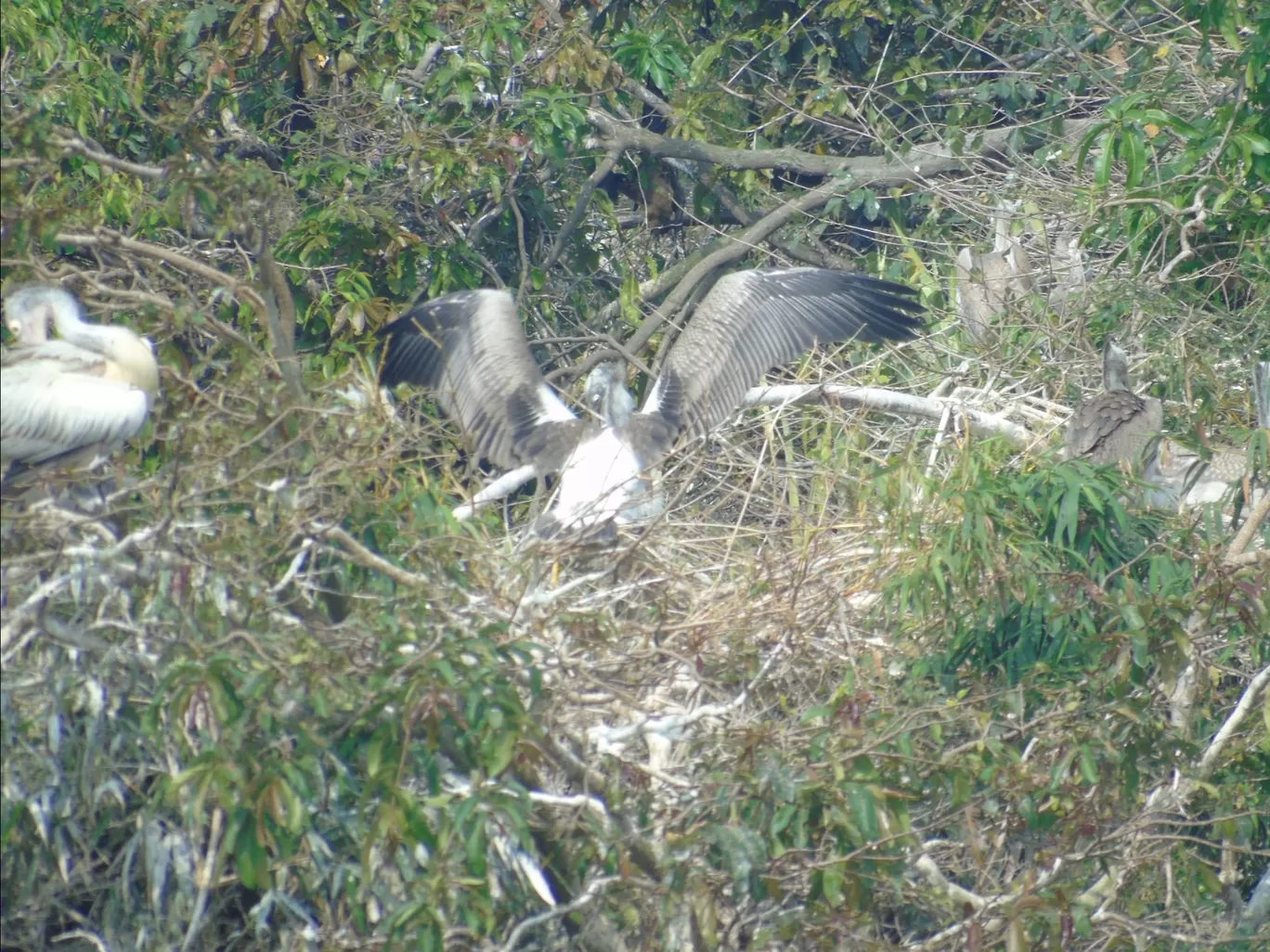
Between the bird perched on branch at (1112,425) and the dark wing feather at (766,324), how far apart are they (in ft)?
3.52

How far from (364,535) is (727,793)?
1.15m

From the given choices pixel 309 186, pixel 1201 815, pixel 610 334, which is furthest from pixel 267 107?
pixel 1201 815

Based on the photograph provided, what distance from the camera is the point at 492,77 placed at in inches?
296

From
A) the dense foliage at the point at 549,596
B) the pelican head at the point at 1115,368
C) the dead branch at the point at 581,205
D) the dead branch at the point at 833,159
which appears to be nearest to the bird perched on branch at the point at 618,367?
the dense foliage at the point at 549,596

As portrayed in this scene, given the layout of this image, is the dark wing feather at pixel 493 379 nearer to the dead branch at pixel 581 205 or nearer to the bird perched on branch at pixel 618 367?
the bird perched on branch at pixel 618 367

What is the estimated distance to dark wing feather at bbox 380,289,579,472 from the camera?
6.84m

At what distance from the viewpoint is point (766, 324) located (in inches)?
290

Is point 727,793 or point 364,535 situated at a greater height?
point 364,535

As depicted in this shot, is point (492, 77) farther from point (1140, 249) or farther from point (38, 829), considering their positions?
point (38, 829)

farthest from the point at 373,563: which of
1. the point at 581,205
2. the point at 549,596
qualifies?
the point at 581,205

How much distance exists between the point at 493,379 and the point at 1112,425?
248 centimetres

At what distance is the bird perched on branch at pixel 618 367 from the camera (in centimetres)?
668

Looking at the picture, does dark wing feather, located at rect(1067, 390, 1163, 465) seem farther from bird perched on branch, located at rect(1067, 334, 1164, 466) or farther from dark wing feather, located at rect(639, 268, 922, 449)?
dark wing feather, located at rect(639, 268, 922, 449)

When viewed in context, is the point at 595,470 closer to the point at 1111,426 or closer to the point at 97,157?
the point at 1111,426
